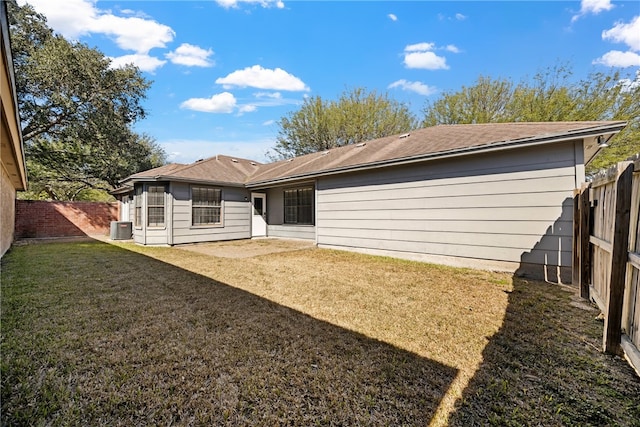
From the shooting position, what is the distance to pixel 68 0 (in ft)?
25.5

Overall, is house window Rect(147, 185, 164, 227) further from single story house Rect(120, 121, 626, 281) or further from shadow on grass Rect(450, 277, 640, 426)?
shadow on grass Rect(450, 277, 640, 426)

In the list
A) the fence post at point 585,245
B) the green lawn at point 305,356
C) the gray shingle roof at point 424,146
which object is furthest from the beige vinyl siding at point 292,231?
the fence post at point 585,245

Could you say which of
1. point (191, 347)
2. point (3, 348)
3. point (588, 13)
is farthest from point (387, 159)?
point (588, 13)

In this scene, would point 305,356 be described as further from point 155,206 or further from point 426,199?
point 155,206

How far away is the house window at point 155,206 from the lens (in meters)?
9.66

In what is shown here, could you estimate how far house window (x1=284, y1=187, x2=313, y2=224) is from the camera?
35.3 ft

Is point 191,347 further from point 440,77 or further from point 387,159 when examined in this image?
point 440,77

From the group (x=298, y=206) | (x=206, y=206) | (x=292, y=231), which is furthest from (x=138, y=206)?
(x=298, y=206)

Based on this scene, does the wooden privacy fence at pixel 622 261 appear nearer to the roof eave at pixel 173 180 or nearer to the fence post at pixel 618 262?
the fence post at pixel 618 262

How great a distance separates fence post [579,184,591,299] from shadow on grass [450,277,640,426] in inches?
37.3

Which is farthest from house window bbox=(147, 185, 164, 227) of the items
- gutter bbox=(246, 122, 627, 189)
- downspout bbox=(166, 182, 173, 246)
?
gutter bbox=(246, 122, 627, 189)

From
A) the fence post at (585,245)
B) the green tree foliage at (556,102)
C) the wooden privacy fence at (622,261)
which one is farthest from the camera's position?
the green tree foliage at (556,102)

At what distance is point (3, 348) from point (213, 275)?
120 inches

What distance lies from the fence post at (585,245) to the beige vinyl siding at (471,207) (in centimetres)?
95
